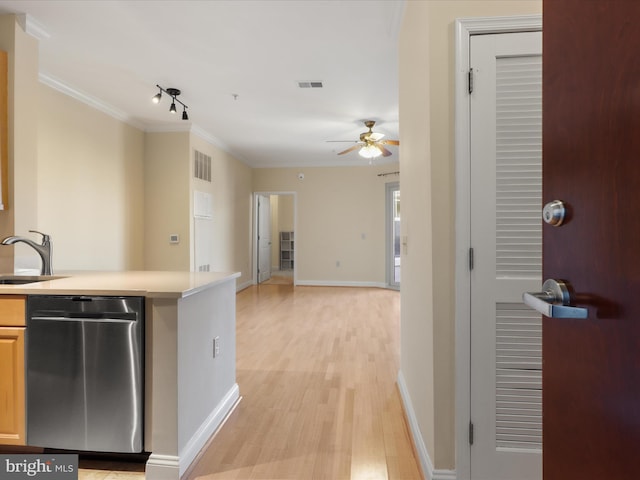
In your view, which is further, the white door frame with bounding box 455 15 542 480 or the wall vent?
the wall vent

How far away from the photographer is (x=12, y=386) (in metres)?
1.81

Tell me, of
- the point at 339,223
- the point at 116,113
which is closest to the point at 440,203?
the point at 116,113

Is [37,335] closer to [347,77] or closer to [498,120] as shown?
[498,120]

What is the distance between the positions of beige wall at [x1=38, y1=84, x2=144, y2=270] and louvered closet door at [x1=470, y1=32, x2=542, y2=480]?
380 cm

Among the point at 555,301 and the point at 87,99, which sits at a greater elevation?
the point at 87,99

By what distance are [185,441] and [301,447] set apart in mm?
609

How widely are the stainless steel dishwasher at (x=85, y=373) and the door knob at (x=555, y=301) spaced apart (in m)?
1.65

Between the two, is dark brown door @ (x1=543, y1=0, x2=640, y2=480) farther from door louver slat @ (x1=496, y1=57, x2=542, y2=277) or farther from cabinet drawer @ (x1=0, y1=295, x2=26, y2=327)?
cabinet drawer @ (x1=0, y1=295, x2=26, y2=327)

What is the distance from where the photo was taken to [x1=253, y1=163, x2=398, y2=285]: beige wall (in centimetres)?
763

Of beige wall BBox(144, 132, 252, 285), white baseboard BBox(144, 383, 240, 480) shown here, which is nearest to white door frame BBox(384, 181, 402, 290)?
beige wall BBox(144, 132, 252, 285)

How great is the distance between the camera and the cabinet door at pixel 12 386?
1.80 meters

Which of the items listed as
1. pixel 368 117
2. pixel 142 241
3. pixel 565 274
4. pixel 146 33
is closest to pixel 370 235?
pixel 368 117

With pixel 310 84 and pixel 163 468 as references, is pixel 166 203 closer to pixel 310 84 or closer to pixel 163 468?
pixel 310 84

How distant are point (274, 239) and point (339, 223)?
3.92m
